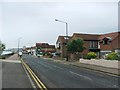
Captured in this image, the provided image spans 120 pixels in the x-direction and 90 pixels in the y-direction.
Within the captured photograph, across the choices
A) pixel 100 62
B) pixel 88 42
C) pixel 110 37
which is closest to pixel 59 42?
pixel 88 42

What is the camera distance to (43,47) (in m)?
166

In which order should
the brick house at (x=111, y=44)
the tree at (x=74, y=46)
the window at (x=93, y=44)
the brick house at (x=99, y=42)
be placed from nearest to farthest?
the tree at (x=74, y=46), the brick house at (x=111, y=44), the brick house at (x=99, y=42), the window at (x=93, y=44)

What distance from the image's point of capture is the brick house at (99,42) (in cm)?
6162

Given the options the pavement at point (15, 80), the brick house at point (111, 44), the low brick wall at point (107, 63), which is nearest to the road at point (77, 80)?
the pavement at point (15, 80)

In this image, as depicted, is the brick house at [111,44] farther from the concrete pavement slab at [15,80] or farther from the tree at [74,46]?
the concrete pavement slab at [15,80]

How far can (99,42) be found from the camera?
70250mm

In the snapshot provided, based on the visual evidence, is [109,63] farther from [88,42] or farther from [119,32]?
[88,42]

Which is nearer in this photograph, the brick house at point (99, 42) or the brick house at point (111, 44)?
the brick house at point (111, 44)

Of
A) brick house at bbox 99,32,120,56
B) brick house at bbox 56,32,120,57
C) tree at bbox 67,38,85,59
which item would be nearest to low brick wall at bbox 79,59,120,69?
tree at bbox 67,38,85,59

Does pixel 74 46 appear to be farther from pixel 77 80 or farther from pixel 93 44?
pixel 77 80

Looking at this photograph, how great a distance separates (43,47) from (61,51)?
244ft

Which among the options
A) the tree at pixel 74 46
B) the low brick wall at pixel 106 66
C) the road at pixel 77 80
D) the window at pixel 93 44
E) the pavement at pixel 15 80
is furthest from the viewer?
the window at pixel 93 44

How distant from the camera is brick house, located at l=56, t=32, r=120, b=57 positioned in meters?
61.6

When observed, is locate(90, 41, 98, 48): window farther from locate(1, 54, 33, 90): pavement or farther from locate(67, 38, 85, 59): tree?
locate(1, 54, 33, 90): pavement
